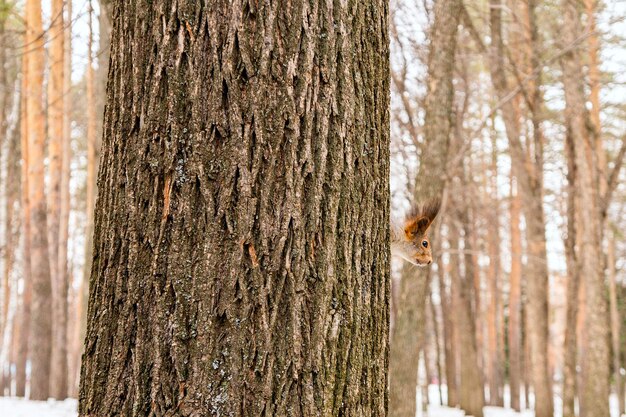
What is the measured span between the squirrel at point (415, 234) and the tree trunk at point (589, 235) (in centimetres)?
668

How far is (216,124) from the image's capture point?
1.77m

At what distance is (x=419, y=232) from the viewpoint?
12.5ft

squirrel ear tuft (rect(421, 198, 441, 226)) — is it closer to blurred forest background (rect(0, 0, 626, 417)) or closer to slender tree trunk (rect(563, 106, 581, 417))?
blurred forest background (rect(0, 0, 626, 417))

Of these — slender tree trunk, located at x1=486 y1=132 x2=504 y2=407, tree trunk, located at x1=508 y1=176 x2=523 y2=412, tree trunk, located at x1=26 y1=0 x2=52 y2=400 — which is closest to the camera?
tree trunk, located at x1=26 y1=0 x2=52 y2=400

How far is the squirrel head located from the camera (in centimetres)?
368

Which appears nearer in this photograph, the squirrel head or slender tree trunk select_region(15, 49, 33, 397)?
the squirrel head

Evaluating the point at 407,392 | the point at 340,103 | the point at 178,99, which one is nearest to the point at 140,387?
the point at 178,99

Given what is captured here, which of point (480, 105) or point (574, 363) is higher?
point (480, 105)

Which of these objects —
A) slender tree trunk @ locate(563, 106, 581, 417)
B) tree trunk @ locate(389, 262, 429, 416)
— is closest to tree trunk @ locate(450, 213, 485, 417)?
slender tree trunk @ locate(563, 106, 581, 417)

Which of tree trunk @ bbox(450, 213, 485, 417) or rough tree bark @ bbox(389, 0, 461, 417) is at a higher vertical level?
rough tree bark @ bbox(389, 0, 461, 417)

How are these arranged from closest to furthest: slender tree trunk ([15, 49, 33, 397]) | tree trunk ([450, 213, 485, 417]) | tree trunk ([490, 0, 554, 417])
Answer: tree trunk ([490, 0, 554, 417]) → slender tree trunk ([15, 49, 33, 397]) → tree trunk ([450, 213, 485, 417])

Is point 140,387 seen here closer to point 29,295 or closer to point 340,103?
point 340,103

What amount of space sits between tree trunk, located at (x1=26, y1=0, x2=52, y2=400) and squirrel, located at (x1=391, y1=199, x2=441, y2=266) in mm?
10091

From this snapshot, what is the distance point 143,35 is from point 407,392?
6.09 metres
